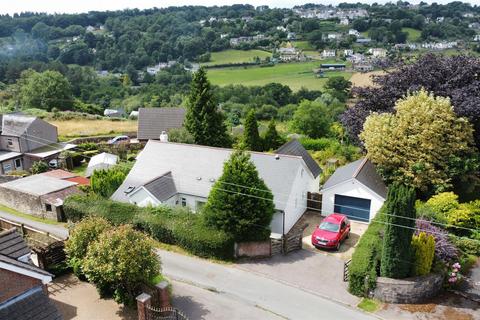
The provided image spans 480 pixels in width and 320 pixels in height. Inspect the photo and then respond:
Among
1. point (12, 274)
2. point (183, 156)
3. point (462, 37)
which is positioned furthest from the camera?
point (462, 37)

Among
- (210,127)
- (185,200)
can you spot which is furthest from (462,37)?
(185,200)

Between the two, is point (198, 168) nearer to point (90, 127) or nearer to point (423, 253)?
point (423, 253)

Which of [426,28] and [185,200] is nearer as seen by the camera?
[185,200]

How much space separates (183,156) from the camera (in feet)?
105

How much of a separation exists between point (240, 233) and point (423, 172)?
1326cm

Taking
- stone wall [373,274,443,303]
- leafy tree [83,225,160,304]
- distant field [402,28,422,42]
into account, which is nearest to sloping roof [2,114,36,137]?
leafy tree [83,225,160,304]

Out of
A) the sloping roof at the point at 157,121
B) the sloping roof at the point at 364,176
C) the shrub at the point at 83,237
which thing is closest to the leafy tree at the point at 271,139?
the sloping roof at the point at 157,121

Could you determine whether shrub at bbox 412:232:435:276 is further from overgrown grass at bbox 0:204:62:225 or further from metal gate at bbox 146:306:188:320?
overgrown grass at bbox 0:204:62:225

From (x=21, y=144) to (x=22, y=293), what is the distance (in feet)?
101

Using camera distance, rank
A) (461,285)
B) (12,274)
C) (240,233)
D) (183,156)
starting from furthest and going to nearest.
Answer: (183,156)
(240,233)
(461,285)
(12,274)

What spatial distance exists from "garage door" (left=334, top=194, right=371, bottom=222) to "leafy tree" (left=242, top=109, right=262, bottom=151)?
1381 centimetres

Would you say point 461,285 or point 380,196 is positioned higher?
point 380,196

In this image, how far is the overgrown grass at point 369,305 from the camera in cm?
2111

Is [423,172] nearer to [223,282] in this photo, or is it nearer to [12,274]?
[223,282]
